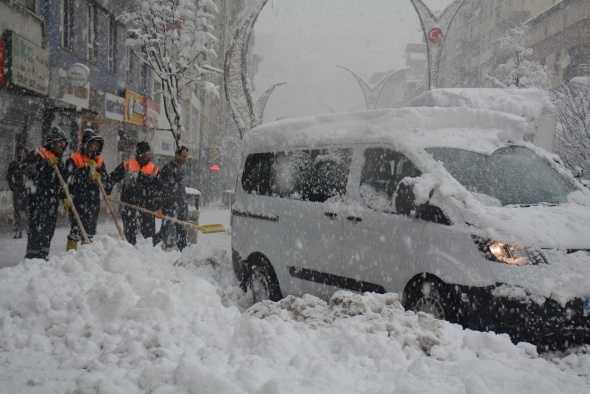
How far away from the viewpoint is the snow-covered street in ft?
8.89

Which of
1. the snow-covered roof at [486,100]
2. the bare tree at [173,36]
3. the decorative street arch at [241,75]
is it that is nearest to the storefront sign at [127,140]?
the bare tree at [173,36]

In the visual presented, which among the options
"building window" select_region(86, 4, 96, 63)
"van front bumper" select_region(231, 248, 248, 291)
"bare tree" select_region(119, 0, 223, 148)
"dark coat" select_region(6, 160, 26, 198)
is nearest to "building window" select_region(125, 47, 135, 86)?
"building window" select_region(86, 4, 96, 63)

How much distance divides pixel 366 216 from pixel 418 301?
2.83 feet

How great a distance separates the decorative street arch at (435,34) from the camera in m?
14.4

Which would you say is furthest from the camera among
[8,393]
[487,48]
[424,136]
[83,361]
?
[487,48]

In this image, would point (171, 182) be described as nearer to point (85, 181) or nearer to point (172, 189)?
point (172, 189)

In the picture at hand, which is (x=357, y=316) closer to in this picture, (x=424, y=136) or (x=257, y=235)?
(x=424, y=136)

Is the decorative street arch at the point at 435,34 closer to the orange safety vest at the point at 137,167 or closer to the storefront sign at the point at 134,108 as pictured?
the orange safety vest at the point at 137,167

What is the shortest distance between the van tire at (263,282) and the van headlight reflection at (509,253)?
2.55 meters

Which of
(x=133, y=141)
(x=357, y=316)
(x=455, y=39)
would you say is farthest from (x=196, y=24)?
(x=455, y=39)

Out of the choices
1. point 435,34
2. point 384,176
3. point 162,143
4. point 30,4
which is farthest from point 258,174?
point 162,143

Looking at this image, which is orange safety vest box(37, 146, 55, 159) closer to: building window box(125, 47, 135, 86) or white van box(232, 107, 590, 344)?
white van box(232, 107, 590, 344)

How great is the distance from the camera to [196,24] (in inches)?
588

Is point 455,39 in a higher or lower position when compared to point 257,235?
higher
